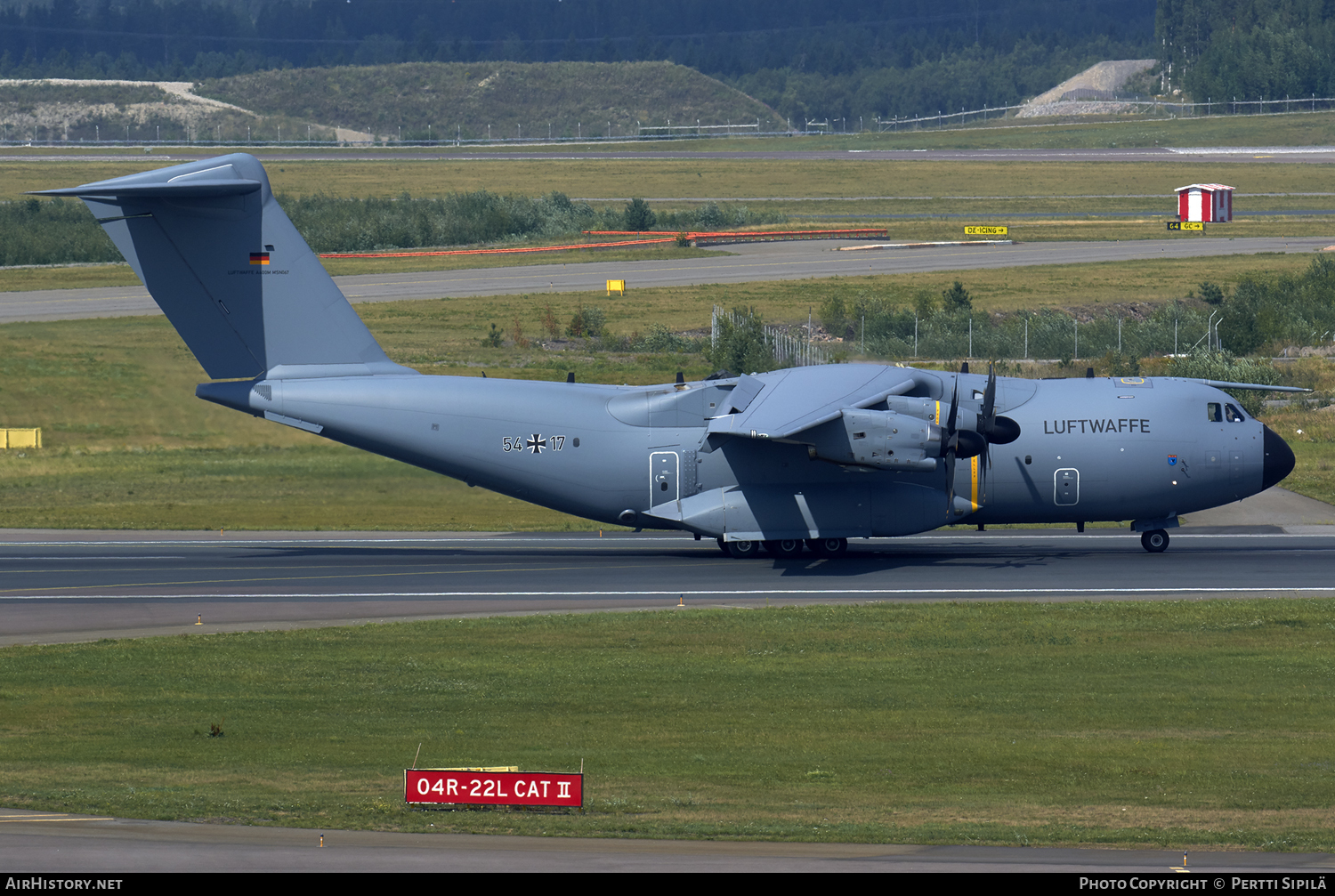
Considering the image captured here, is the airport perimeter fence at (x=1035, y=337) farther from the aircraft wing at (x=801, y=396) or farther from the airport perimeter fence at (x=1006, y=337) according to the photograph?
the aircraft wing at (x=801, y=396)

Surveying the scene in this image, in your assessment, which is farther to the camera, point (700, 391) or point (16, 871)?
point (700, 391)

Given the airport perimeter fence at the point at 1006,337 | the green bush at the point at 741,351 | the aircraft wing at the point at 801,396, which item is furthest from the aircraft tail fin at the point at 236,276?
the airport perimeter fence at the point at 1006,337

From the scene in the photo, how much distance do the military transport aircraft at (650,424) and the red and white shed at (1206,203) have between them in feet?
246

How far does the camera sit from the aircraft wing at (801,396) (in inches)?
1184

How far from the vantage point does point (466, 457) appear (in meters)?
33.2

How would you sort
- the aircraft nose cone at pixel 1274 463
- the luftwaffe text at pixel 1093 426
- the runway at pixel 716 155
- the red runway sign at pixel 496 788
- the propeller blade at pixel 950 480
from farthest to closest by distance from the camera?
the runway at pixel 716 155, the aircraft nose cone at pixel 1274 463, the luftwaffe text at pixel 1093 426, the propeller blade at pixel 950 480, the red runway sign at pixel 496 788

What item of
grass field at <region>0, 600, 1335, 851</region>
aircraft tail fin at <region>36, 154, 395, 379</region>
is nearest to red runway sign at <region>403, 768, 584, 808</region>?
grass field at <region>0, 600, 1335, 851</region>

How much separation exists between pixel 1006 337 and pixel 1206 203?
49.3 m

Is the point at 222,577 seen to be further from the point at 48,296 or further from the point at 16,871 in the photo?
the point at 48,296

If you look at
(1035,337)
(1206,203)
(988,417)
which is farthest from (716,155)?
(988,417)

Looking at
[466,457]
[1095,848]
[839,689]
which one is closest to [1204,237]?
[466,457]

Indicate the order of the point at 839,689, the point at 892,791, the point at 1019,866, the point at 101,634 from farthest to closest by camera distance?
the point at 101,634 < the point at 839,689 < the point at 892,791 < the point at 1019,866

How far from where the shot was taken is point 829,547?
→ 1350 inches

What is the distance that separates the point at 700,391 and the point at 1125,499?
10.3m
